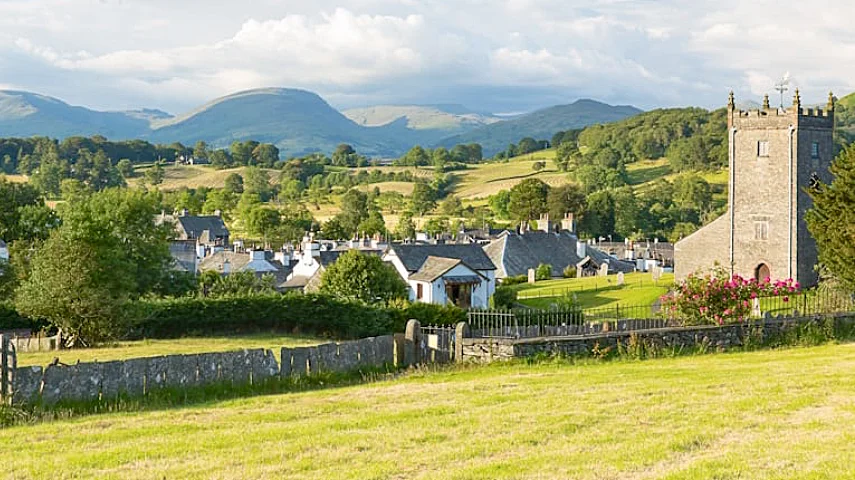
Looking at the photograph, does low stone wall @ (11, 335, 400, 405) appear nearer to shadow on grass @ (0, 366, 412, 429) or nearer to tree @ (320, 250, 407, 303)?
shadow on grass @ (0, 366, 412, 429)

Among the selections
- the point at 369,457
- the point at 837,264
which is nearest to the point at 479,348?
the point at 369,457

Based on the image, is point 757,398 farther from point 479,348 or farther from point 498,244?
point 498,244

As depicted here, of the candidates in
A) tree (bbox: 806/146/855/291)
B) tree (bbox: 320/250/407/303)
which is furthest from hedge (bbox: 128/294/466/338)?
tree (bbox: 806/146/855/291)

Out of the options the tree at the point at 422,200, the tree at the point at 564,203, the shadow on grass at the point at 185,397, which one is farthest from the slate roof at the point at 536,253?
the tree at the point at 422,200

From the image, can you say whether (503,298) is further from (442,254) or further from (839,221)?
(839,221)

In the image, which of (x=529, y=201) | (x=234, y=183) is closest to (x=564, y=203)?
(x=529, y=201)

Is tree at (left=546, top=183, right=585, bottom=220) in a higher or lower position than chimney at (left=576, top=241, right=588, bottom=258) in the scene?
higher

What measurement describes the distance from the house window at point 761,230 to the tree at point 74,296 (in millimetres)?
38530

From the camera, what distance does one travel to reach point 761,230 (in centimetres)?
5756

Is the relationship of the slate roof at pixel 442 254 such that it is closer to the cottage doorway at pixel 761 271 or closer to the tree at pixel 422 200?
the cottage doorway at pixel 761 271

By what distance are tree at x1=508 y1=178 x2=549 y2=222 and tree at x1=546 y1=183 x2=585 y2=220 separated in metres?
1.91

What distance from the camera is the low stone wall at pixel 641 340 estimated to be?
72.6 feet

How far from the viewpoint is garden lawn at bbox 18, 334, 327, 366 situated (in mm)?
27622

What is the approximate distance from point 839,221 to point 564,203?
88907mm
